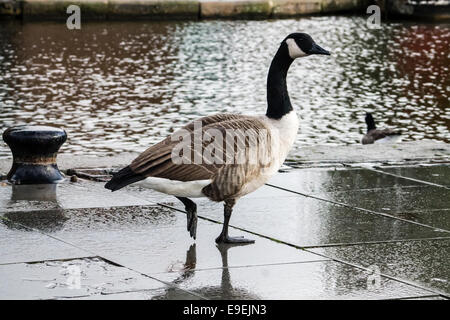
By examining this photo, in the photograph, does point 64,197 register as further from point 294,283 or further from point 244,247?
point 294,283

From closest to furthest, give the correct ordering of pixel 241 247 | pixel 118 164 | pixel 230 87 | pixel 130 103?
pixel 241 247
pixel 118 164
pixel 130 103
pixel 230 87

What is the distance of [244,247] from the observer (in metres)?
7.90

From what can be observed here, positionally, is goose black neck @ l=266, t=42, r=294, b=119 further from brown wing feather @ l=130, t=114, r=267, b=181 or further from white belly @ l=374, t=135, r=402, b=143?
white belly @ l=374, t=135, r=402, b=143

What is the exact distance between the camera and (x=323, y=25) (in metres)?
30.1

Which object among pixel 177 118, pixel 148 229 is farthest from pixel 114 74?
pixel 148 229

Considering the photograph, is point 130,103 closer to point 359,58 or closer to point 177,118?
point 177,118

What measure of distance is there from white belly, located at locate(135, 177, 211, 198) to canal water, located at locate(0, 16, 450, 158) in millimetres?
4177

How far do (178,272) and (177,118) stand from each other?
8.63m

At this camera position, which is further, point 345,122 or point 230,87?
point 230,87

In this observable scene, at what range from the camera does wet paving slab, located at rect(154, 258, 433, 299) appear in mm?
6727

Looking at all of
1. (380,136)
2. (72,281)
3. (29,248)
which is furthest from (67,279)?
(380,136)

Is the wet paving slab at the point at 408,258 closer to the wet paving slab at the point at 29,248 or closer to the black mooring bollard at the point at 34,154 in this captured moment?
the wet paving slab at the point at 29,248

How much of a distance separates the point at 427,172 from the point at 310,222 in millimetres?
2552

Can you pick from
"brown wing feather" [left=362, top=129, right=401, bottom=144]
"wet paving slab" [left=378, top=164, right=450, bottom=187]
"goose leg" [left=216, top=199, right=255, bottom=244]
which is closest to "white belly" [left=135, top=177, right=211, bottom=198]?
"goose leg" [left=216, top=199, right=255, bottom=244]
